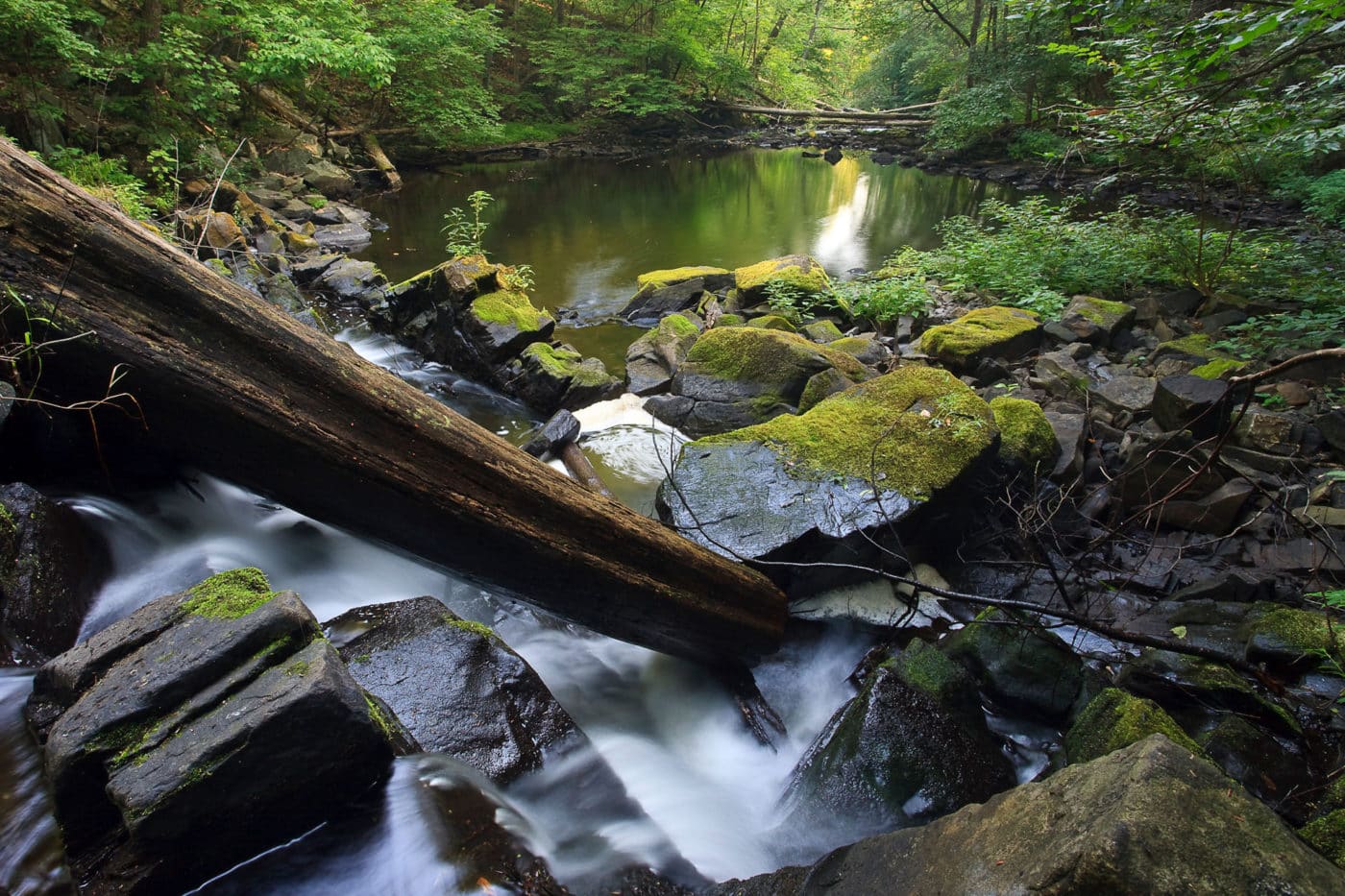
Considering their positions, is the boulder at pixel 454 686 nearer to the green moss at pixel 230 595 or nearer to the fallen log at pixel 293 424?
the fallen log at pixel 293 424

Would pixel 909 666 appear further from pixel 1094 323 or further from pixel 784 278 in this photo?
pixel 784 278

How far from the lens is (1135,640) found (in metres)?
2.38

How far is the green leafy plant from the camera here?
32.3 feet

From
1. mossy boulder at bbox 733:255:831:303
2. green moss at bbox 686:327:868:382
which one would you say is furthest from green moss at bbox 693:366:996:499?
mossy boulder at bbox 733:255:831:303

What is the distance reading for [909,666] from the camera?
308cm

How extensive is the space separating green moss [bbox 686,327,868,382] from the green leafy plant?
14.4 ft

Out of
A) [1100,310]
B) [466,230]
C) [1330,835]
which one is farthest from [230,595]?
[466,230]

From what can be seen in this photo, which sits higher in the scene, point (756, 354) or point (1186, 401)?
point (1186, 401)

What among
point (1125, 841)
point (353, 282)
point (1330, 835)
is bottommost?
point (353, 282)

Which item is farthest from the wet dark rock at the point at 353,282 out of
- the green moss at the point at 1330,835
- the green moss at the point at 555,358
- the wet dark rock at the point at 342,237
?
the green moss at the point at 1330,835

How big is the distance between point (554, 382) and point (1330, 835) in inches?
242

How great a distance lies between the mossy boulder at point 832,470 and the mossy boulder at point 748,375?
142cm

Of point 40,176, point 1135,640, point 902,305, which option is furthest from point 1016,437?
point 40,176

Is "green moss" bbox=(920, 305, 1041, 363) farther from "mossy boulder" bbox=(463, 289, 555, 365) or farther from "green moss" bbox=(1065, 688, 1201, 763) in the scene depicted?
"green moss" bbox=(1065, 688, 1201, 763)
